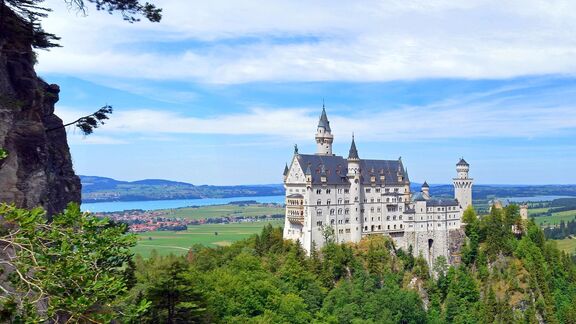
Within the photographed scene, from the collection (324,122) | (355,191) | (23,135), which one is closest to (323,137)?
(324,122)

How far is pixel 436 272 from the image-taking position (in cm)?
9238

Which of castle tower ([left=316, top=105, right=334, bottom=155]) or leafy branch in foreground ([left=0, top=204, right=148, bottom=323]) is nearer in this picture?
leafy branch in foreground ([left=0, top=204, right=148, bottom=323])

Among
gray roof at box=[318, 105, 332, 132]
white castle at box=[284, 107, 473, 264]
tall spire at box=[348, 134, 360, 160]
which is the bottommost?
white castle at box=[284, 107, 473, 264]

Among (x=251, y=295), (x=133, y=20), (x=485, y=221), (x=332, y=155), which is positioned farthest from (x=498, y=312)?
(x=133, y=20)

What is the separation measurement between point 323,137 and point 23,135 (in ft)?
237

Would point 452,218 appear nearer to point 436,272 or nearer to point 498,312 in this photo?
point 436,272

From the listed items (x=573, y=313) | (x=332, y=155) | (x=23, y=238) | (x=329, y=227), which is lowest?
(x=573, y=313)

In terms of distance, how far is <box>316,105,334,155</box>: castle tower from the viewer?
9444cm

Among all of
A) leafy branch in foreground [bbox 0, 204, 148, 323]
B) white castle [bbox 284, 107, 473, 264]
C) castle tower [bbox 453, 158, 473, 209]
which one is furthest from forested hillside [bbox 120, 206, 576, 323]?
leafy branch in foreground [bbox 0, 204, 148, 323]

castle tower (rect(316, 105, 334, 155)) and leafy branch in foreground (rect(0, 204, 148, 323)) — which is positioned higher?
castle tower (rect(316, 105, 334, 155))

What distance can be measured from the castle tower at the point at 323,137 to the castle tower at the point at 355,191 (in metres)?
6.69

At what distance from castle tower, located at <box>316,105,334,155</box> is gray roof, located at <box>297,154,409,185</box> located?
200 inches

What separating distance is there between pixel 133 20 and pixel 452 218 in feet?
272

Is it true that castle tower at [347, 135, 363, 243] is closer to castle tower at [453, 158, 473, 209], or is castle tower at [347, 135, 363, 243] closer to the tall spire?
the tall spire
